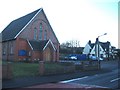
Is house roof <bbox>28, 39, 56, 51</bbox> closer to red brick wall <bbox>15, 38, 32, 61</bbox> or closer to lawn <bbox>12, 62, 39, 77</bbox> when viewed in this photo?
red brick wall <bbox>15, 38, 32, 61</bbox>

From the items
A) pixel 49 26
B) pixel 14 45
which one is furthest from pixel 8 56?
pixel 49 26

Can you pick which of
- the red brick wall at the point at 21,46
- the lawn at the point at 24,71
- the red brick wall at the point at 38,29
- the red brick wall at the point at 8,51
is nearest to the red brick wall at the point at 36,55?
the red brick wall at the point at 21,46

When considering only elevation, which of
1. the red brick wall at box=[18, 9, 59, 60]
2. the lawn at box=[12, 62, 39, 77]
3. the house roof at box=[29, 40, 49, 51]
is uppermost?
the red brick wall at box=[18, 9, 59, 60]

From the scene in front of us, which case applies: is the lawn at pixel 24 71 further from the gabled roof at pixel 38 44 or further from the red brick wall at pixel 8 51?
the red brick wall at pixel 8 51

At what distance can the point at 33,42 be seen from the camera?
42.5m

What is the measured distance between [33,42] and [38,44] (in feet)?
3.61

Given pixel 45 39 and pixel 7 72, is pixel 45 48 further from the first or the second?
pixel 7 72

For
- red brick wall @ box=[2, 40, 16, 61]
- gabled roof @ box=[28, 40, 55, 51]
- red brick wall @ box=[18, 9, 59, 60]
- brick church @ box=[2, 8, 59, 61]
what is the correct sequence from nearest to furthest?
brick church @ box=[2, 8, 59, 61] → gabled roof @ box=[28, 40, 55, 51] → red brick wall @ box=[18, 9, 59, 60] → red brick wall @ box=[2, 40, 16, 61]

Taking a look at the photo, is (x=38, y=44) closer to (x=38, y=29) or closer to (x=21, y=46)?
(x=21, y=46)

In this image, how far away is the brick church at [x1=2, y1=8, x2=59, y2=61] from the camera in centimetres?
4131

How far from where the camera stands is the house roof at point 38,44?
41.7 m

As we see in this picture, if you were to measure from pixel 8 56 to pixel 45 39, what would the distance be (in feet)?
28.8

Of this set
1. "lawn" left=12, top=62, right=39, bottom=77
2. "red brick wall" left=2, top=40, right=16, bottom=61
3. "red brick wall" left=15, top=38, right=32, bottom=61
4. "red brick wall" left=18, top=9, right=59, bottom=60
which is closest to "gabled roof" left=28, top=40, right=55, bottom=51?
"red brick wall" left=15, top=38, right=32, bottom=61

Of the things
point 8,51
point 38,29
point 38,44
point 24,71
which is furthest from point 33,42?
point 24,71
